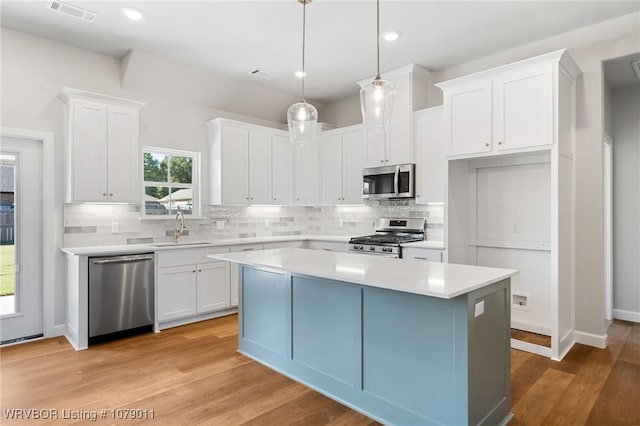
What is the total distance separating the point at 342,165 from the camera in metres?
5.58

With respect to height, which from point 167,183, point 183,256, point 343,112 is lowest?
point 183,256

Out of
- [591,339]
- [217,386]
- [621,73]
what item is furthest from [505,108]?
[217,386]

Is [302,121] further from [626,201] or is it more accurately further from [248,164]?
[626,201]

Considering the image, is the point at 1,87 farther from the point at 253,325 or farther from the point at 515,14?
the point at 515,14

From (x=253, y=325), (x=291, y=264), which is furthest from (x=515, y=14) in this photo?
(x=253, y=325)

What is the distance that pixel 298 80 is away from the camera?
199 inches

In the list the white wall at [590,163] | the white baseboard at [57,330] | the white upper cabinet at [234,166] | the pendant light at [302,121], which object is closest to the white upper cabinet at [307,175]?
the white upper cabinet at [234,166]

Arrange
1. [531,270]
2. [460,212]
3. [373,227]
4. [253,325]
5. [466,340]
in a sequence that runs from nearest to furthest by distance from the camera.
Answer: [466,340]
[253,325]
[531,270]
[460,212]
[373,227]

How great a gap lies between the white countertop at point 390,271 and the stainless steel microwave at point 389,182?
1.88 metres

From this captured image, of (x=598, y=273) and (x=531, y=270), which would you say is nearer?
(x=598, y=273)

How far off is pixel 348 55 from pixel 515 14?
1.68 meters

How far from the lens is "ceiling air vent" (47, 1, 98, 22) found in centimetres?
317

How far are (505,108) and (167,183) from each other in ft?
12.9

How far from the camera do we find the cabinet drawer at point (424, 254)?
4117 mm
